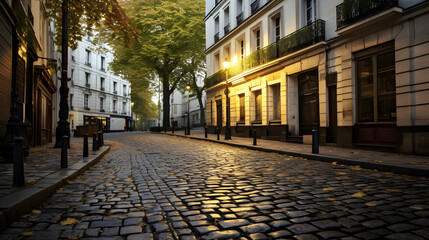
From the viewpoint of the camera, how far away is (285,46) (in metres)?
14.3

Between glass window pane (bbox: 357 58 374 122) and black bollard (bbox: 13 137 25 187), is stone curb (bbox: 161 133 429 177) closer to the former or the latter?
glass window pane (bbox: 357 58 374 122)

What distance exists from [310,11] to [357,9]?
3705 millimetres

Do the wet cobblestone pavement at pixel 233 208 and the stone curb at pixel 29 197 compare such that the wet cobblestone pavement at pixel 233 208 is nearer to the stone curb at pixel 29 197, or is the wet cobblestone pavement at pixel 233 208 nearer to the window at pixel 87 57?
the stone curb at pixel 29 197

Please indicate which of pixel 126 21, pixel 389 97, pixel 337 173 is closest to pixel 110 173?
pixel 337 173

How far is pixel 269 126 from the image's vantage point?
15.7m

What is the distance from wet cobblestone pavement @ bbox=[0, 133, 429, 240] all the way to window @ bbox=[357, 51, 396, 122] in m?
5.17

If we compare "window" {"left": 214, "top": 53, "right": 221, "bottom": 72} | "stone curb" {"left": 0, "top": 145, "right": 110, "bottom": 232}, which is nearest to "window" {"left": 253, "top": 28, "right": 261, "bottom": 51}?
"window" {"left": 214, "top": 53, "right": 221, "bottom": 72}

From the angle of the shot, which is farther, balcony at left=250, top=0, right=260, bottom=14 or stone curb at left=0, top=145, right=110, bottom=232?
balcony at left=250, top=0, right=260, bottom=14

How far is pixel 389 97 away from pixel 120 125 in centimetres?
4077

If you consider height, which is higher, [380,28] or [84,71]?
[84,71]

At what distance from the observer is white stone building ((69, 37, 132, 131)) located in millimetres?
33416

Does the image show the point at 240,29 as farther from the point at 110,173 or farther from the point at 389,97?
the point at 110,173

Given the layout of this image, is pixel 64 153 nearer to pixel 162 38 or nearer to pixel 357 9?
pixel 357 9

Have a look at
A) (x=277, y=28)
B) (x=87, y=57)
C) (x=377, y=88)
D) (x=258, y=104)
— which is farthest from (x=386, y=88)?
(x=87, y=57)
